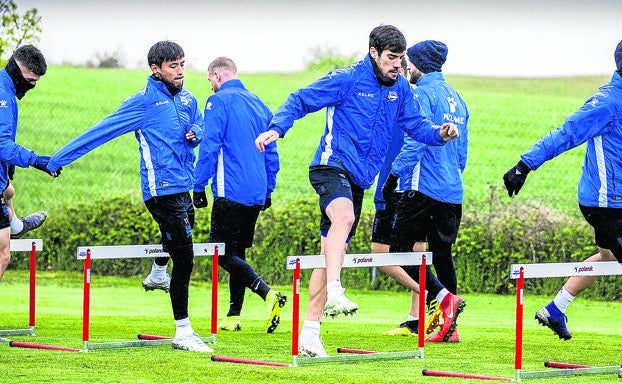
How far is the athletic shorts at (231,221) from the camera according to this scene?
10781 millimetres

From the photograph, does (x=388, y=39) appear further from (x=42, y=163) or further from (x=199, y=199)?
(x=199, y=199)

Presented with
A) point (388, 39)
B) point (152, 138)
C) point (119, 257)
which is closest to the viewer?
point (388, 39)

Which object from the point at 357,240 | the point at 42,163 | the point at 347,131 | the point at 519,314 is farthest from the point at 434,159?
the point at 357,240

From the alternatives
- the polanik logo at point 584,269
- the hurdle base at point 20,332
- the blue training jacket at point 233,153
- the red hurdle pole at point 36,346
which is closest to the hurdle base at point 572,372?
the polanik logo at point 584,269

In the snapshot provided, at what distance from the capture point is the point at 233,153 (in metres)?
10.8

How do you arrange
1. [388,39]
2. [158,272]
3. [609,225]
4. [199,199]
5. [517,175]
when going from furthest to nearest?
[199,199]
[158,272]
[388,39]
[609,225]
[517,175]

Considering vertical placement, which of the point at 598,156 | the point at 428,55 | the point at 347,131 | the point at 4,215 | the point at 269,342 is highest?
the point at 428,55

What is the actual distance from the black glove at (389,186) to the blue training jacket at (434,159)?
3.3 inches

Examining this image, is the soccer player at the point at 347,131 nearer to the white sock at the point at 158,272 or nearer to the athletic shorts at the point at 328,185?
the athletic shorts at the point at 328,185

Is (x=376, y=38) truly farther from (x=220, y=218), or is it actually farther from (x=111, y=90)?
(x=111, y=90)

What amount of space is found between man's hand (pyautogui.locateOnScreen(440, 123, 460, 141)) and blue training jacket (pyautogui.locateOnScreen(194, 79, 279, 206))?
240 centimetres

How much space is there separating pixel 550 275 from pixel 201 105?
2706 centimetres

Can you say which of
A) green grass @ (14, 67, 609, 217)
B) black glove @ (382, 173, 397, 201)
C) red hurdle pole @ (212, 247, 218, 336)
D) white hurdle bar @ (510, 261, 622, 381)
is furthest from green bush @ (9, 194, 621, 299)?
white hurdle bar @ (510, 261, 622, 381)

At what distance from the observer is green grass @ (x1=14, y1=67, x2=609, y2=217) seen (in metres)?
24.5
